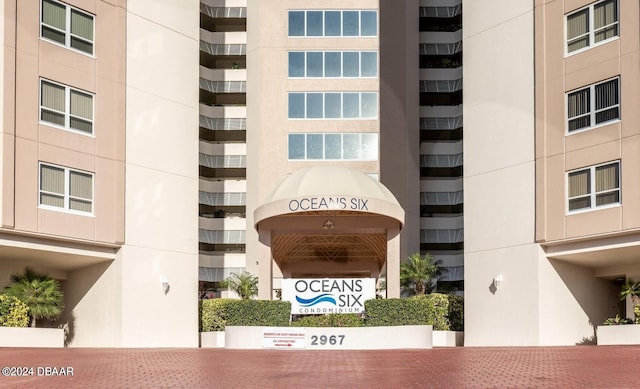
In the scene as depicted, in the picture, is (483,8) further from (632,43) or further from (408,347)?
(408,347)

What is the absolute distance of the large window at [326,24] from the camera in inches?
2908

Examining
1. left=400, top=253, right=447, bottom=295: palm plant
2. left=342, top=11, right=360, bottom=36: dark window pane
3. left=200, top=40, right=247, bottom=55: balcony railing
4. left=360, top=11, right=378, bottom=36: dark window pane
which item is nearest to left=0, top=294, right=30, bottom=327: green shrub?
left=400, top=253, right=447, bottom=295: palm plant

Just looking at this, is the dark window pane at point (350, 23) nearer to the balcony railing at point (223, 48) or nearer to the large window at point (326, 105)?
the large window at point (326, 105)

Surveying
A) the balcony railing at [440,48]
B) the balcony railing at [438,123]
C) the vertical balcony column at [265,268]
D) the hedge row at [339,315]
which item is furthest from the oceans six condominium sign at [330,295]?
the balcony railing at [440,48]

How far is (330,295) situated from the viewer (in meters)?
39.0

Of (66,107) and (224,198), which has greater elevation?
(66,107)

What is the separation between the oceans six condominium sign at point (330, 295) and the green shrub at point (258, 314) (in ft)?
2.79

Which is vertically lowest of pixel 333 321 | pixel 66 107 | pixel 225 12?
pixel 333 321

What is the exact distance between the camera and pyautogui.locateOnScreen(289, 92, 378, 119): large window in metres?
73.9

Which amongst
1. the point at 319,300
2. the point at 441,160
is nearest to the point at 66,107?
the point at 319,300

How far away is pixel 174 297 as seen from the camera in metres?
45.6

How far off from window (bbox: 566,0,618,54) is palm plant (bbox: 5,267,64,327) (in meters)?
22.4

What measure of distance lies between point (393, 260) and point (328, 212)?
10.4 ft

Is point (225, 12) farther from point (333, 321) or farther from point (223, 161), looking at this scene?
point (333, 321)
